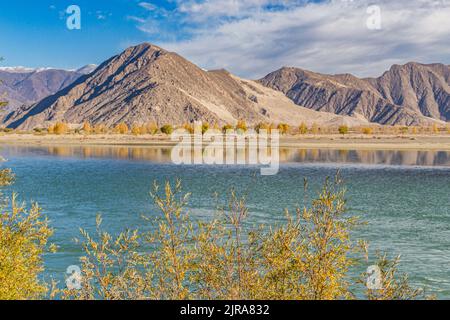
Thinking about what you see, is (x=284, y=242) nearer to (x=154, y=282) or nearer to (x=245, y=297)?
(x=245, y=297)

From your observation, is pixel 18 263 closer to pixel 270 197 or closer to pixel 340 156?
pixel 270 197

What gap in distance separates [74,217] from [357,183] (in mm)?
41252

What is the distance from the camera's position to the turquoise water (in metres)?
32.0

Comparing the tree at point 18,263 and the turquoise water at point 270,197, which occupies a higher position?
the tree at point 18,263

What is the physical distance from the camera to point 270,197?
53.4m

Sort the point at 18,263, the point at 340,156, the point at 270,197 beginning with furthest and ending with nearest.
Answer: the point at 340,156 → the point at 270,197 → the point at 18,263

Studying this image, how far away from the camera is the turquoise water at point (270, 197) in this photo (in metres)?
32.0

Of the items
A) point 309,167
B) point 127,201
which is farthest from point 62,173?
point 309,167

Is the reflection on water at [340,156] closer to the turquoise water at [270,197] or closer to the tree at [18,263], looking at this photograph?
the turquoise water at [270,197]

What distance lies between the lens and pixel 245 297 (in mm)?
14922

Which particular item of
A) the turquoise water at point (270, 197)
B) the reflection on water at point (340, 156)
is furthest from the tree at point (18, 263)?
the reflection on water at point (340, 156)

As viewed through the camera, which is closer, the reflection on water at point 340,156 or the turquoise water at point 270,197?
the turquoise water at point 270,197

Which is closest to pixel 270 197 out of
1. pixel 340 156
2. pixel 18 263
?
pixel 18 263
